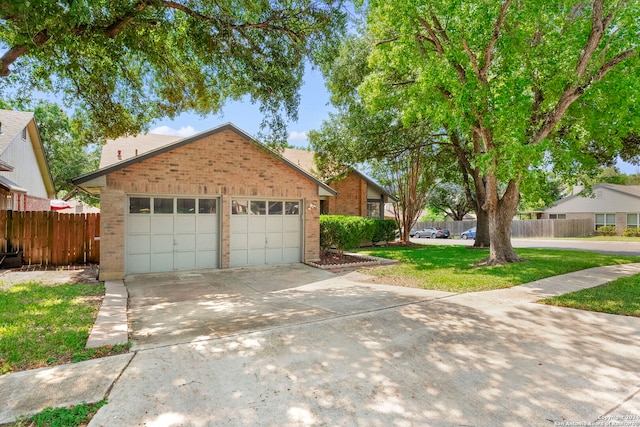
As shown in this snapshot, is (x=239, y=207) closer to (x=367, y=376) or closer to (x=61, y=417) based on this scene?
(x=367, y=376)

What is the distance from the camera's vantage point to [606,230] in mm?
33000

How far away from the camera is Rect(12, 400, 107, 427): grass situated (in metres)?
2.88

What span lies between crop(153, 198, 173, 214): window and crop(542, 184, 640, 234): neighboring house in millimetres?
35697

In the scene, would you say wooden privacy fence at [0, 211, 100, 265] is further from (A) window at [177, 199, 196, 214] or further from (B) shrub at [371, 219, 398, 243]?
(B) shrub at [371, 219, 398, 243]

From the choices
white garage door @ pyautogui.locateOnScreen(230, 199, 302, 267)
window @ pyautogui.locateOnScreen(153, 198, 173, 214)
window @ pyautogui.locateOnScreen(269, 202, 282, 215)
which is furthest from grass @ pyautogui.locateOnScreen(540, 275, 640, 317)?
window @ pyautogui.locateOnScreen(153, 198, 173, 214)

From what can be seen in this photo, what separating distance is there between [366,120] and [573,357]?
1383 centimetres

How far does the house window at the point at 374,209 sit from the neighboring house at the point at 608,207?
2173cm

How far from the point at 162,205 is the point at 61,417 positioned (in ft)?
26.9

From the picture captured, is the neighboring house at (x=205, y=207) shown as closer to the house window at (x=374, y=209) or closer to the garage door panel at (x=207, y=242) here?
the garage door panel at (x=207, y=242)

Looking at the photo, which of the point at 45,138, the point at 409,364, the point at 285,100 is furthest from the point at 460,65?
the point at 45,138

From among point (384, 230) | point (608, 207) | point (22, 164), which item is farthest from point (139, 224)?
point (608, 207)

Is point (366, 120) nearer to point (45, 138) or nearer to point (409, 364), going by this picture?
point (409, 364)

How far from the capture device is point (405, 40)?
10.6m

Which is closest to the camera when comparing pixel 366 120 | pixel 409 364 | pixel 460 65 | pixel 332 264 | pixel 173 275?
pixel 409 364
